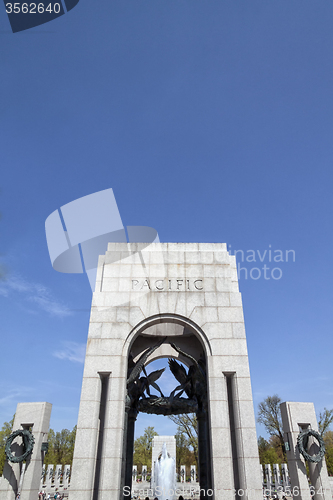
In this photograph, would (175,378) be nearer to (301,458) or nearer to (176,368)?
(176,368)

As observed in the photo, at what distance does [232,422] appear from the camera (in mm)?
12523

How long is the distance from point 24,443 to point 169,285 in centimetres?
850

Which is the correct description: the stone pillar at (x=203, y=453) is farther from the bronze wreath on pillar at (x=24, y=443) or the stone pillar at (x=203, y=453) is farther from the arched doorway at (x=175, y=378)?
the bronze wreath on pillar at (x=24, y=443)

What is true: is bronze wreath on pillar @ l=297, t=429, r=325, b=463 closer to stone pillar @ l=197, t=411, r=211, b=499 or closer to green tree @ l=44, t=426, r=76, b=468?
stone pillar @ l=197, t=411, r=211, b=499

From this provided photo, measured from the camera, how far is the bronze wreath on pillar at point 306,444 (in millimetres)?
12328

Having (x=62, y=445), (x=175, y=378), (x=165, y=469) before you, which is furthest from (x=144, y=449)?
(x=175, y=378)

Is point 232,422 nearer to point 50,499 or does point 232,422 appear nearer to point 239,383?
point 239,383

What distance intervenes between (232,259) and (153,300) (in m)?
4.37

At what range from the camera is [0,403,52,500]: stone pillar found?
39.4 feet

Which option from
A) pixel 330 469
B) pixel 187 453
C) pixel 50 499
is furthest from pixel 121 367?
pixel 187 453

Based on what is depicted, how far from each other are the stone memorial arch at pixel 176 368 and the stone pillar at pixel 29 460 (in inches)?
84.0

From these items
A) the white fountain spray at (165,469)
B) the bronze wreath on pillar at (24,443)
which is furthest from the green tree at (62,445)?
the bronze wreath on pillar at (24,443)

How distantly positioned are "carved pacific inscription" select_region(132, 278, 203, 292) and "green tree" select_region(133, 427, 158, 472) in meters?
63.8

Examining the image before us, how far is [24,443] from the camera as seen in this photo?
492 inches
